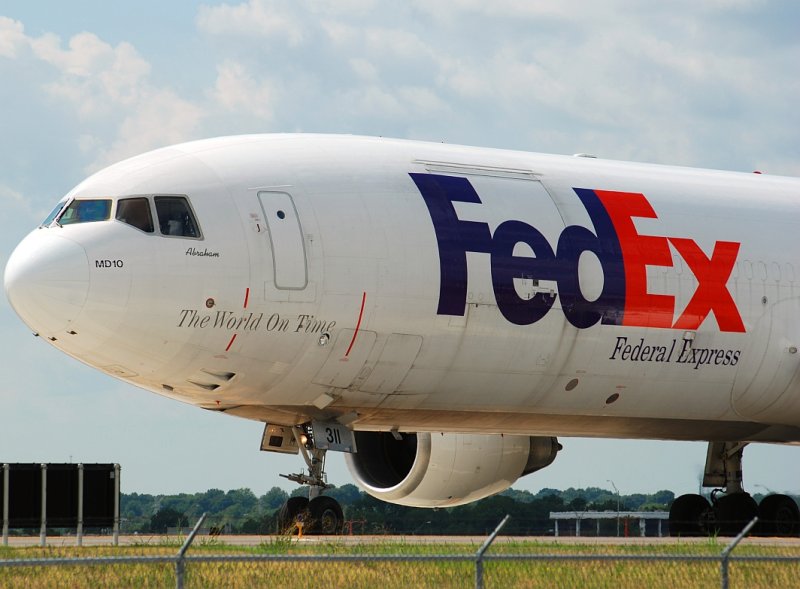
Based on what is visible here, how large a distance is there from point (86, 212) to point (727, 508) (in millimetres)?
12611

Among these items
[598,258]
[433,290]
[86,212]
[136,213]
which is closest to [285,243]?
[136,213]

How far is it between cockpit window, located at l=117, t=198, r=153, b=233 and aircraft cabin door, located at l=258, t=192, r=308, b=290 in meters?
1.44

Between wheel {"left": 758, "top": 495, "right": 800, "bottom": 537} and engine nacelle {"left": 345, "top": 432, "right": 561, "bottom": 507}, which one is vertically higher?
engine nacelle {"left": 345, "top": 432, "right": 561, "bottom": 507}

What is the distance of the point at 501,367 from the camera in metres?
20.9

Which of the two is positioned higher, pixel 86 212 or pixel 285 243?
pixel 86 212

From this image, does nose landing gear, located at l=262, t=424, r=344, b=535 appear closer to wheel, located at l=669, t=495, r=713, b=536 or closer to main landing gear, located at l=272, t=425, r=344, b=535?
main landing gear, located at l=272, t=425, r=344, b=535

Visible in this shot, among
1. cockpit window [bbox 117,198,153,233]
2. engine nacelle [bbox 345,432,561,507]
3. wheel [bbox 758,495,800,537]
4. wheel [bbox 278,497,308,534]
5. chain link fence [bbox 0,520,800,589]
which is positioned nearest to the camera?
chain link fence [bbox 0,520,800,589]

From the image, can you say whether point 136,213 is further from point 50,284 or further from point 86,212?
point 50,284

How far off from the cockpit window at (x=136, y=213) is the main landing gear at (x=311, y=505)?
383 cm

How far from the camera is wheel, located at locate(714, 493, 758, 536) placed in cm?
2578

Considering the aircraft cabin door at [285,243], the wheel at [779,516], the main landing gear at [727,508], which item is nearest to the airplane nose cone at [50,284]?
the aircraft cabin door at [285,243]

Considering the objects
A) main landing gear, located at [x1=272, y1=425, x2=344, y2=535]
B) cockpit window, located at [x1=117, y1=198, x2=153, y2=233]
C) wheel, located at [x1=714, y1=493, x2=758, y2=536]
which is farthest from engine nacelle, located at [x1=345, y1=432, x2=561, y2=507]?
cockpit window, located at [x1=117, y1=198, x2=153, y2=233]

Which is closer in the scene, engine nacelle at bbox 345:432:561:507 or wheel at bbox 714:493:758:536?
engine nacelle at bbox 345:432:561:507

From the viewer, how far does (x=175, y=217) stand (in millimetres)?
19141
